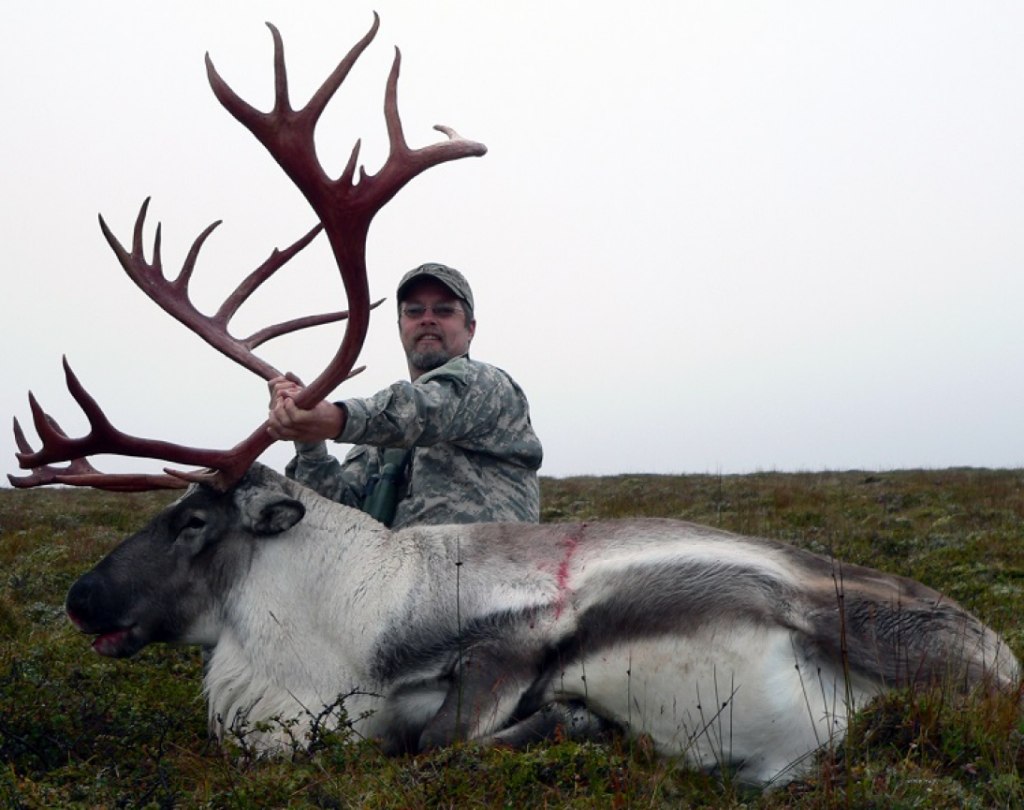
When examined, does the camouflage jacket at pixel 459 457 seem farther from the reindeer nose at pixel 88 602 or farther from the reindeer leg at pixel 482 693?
the reindeer nose at pixel 88 602

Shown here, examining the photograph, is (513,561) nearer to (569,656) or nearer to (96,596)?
(569,656)

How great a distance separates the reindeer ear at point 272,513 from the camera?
4469 mm

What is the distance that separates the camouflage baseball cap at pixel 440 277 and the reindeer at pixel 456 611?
4.09ft

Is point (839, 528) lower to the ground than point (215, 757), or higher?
higher

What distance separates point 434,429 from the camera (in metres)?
4.91

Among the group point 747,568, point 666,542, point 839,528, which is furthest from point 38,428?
point 839,528

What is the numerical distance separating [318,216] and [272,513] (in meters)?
1.31

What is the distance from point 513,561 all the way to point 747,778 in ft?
4.08

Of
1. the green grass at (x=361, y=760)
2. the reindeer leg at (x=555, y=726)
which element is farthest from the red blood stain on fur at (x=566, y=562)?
the green grass at (x=361, y=760)

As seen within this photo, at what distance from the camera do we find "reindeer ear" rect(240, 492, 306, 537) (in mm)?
4469

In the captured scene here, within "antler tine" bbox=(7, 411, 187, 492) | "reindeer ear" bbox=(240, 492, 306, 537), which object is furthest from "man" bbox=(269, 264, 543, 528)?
"antler tine" bbox=(7, 411, 187, 492)

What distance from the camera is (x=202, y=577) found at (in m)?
4.61

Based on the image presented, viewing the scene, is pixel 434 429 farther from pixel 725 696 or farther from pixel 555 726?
pixel 725 696

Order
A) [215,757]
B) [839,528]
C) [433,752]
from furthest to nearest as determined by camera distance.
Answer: [839,528], [215,757], [433,752]
